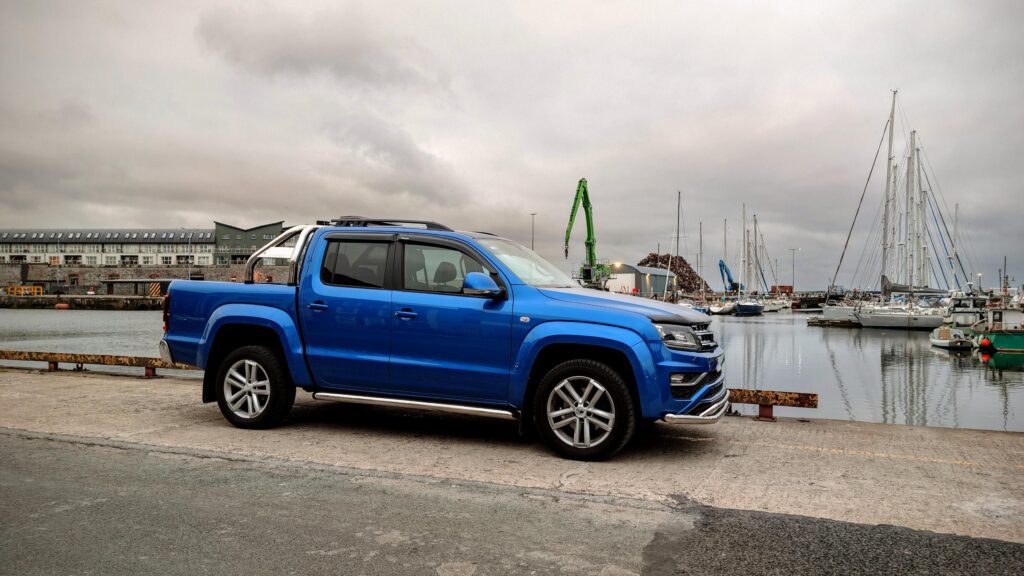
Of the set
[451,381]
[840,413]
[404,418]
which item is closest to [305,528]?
[451,381]

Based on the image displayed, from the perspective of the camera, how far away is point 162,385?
9.28 meters

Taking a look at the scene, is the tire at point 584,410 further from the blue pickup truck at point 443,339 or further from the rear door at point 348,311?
the rear door at point 348,311

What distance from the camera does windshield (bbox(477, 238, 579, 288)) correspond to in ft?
19.2

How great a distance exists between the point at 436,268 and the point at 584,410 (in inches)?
72.9

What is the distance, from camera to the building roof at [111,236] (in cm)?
13312

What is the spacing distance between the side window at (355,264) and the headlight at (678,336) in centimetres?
256

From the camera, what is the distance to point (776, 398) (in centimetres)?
707

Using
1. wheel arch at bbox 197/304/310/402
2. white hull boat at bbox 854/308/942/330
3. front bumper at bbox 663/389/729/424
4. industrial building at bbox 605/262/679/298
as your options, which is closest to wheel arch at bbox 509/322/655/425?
front bumper at bbox 663/389/729/424

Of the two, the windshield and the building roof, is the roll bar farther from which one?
the building roof

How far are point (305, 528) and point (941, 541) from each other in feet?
11.5

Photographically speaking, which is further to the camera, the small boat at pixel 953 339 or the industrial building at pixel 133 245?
the industrial building at pixel 133 245

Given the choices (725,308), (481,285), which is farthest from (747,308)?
(481,285)

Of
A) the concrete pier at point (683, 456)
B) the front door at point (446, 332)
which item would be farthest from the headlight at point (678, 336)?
the front door at point (446, 332)

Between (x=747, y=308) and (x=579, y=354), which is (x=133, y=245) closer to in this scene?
(x=747, y=308)
